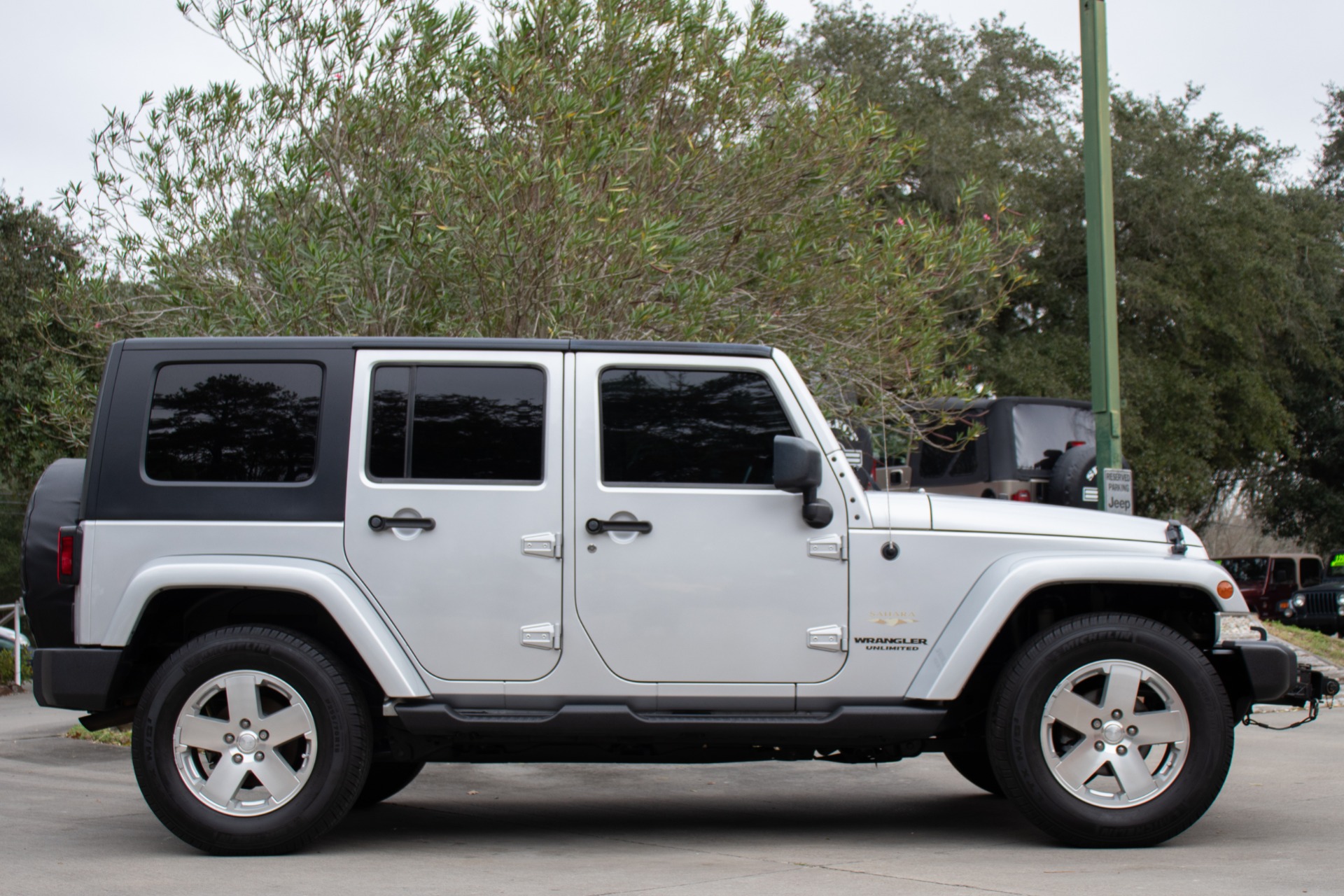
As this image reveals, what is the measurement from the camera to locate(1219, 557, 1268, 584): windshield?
29031mm

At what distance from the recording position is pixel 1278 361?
29219 millimetres

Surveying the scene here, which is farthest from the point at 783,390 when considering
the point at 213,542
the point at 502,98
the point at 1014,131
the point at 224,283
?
the point at 1014,131

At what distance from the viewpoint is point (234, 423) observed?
222 inches

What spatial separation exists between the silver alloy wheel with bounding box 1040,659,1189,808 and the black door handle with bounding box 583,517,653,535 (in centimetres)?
174

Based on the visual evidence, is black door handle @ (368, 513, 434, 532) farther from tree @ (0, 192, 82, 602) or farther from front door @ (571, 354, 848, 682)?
tree @ (0, 192, 82, 602)

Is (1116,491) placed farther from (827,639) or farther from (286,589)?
(286,589)

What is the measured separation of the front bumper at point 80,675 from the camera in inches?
213

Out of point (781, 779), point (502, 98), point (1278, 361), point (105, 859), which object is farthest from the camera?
point (1278, 361)

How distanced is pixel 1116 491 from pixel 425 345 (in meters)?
Answer: 5.21

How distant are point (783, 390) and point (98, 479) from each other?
9.12ft

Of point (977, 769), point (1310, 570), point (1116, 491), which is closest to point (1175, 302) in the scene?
point (1310, 570)

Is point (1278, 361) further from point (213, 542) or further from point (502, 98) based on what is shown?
point (213, 542)

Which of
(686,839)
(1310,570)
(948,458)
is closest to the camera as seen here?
(686,839)

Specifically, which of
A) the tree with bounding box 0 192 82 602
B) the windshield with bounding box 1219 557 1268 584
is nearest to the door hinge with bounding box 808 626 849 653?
the tree with bounding box 0 192 82 602
